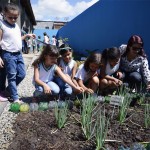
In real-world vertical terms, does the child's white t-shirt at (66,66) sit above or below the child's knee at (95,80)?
above

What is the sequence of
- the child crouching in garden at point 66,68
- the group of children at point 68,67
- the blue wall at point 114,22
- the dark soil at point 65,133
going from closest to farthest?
1. the dark soil at point 65,133
2. the group of children at point 68,67
3. the child crouching in garden at point 66,68
4. the blue wall at point 114,22

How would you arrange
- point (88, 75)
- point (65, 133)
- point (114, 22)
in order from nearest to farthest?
1. point (65, 133)
2. point (88, 75)
3. point (114, 22)

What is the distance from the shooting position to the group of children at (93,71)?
11.8 ft

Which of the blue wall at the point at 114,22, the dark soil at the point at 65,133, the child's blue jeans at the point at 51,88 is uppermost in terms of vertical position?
the blue wall at the point at 114,22

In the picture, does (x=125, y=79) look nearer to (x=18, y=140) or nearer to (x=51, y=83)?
(x=51, y=83)

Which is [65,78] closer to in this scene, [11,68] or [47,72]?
[47,72]

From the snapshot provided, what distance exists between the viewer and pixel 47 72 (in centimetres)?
371

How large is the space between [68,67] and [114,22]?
544 centimetres

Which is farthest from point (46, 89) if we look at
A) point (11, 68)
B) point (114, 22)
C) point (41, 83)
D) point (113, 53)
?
point (114, 22)

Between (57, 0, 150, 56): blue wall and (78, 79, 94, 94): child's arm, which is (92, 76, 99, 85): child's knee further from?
(57, 0, 150, 56): blue wall

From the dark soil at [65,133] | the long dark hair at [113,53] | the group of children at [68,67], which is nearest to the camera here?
the dark soil at [65,133]

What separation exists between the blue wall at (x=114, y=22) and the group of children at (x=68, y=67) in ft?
7.81

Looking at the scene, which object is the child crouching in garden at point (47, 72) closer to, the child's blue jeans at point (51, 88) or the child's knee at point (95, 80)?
the child's blue jeans at point (51, 88)

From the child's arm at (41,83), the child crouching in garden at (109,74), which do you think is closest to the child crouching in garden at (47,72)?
the child's arm at (41,83)
